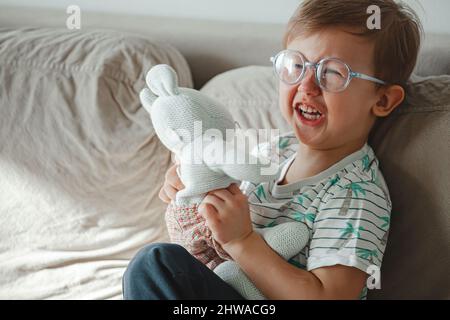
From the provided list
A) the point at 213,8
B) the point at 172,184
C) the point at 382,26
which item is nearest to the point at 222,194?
the point at 172,184

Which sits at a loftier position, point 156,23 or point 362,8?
point 362,8

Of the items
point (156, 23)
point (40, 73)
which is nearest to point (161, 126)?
point (40, 73)

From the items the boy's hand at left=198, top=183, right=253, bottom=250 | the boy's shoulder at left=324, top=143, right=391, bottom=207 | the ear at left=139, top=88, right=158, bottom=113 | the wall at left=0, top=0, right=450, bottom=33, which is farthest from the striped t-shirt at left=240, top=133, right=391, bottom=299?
the wall at left=0, top=0, right=450, bottom=33

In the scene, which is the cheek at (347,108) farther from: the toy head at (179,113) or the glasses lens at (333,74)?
the toy head at (179,113)

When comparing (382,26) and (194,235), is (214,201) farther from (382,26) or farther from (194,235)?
(382,26)

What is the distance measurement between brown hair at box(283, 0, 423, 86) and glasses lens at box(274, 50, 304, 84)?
0.04 metres

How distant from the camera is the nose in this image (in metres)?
0.81

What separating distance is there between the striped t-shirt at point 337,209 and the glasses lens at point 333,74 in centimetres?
13

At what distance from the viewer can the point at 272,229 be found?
0.81m

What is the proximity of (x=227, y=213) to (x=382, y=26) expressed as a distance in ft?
1.25

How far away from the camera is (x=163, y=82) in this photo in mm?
741

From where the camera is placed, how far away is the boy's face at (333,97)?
798mm
